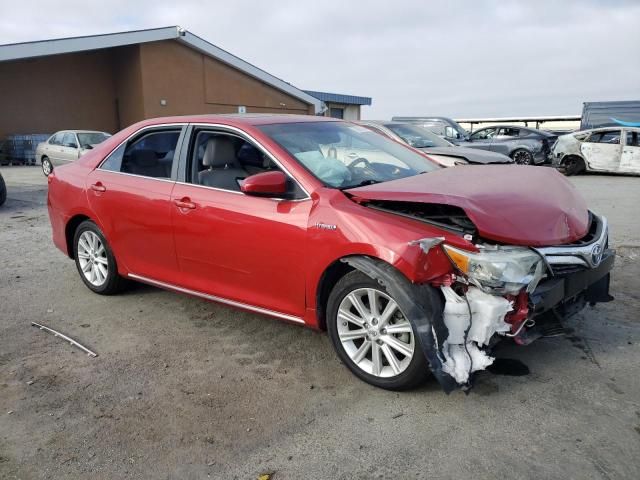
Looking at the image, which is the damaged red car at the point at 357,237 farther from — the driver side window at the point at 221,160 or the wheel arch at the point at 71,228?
the wheel arch at the point at 71,228

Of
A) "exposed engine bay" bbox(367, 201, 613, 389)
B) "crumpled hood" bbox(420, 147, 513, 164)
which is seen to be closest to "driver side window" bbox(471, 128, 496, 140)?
"crumpled hood" bbox(420, 147, 513, 164)

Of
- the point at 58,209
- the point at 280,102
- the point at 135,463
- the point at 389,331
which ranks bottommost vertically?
the point at 135,463

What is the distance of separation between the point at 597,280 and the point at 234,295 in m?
2.43

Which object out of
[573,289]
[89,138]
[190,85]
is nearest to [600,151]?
[573,289]

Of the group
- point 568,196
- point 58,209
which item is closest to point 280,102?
point 58,209

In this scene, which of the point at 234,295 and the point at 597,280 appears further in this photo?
the point at 234,295

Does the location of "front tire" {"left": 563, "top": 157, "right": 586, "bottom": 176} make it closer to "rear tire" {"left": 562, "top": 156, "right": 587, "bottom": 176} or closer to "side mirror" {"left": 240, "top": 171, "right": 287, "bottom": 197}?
"rear tire" {"left": 562, "top": 156, "right": 587, "bottom": 176}

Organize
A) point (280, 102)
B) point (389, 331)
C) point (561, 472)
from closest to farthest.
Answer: point (561, 472) → point (389, 331) → point (280, 102)

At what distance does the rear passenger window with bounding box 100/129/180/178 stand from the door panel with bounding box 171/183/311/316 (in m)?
0.37

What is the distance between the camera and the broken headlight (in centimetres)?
282

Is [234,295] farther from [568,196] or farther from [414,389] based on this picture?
[568,196]

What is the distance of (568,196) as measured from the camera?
372 cm

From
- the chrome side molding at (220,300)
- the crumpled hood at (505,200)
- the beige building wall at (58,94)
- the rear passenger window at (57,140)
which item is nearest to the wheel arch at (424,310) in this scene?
the crumpled hood at (505,200)

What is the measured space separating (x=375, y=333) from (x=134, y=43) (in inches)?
852
